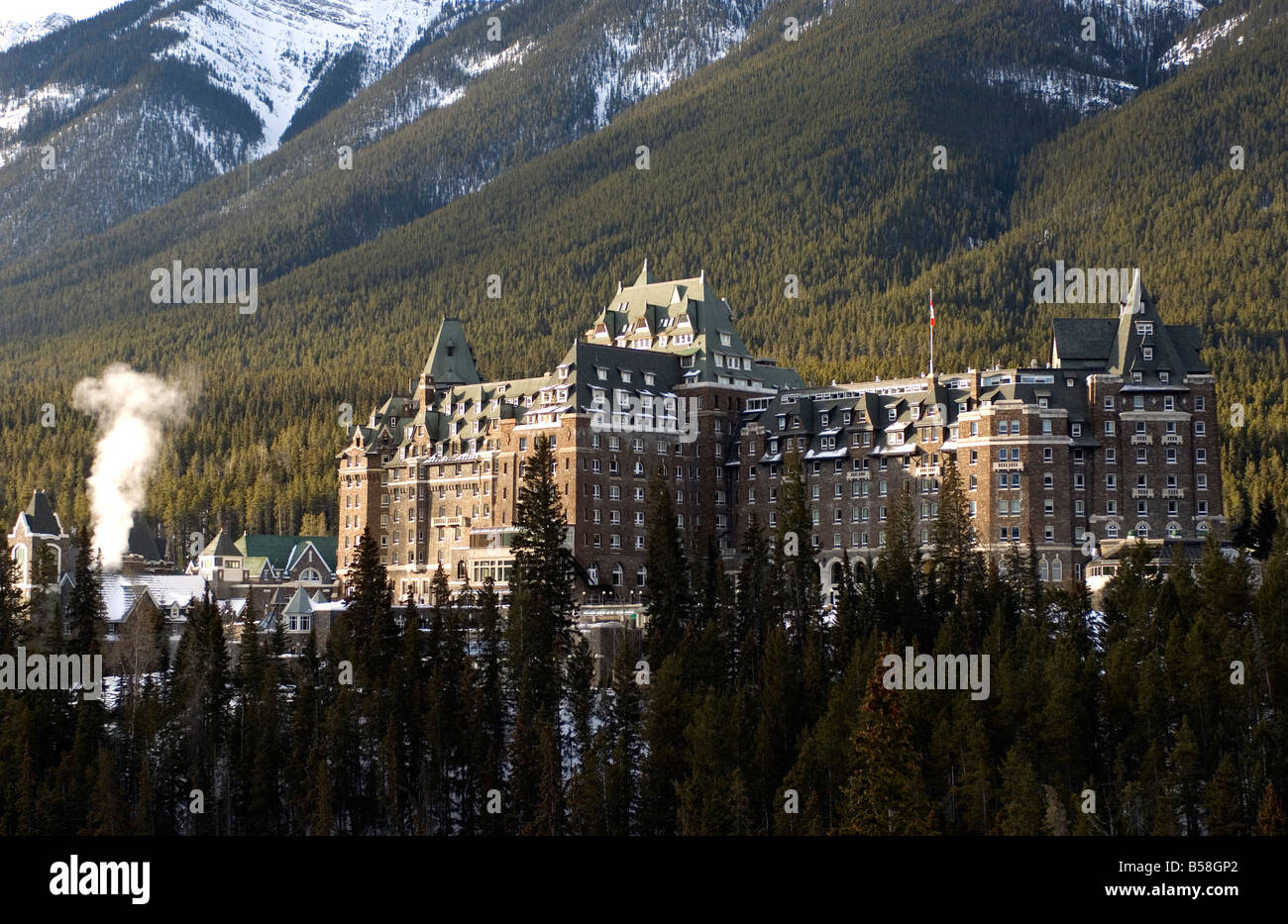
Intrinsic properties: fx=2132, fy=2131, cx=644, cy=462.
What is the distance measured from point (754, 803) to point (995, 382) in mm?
53927

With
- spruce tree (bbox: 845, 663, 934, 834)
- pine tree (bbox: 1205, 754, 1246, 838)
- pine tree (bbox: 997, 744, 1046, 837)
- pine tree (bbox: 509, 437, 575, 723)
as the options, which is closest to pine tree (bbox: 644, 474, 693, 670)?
pine tree (bbox: 509, 437, 575, 723)

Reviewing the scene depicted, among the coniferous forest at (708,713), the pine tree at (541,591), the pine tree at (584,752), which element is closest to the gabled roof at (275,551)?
the pine tree at (541,591)

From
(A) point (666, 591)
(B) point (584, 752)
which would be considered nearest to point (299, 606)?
(A) point (666, 591)

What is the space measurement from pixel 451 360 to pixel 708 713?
85.8m

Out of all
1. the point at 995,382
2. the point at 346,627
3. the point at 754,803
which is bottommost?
the point at 754,803

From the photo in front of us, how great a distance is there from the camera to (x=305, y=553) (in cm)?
19412

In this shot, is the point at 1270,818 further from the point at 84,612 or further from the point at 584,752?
the point at 84,612

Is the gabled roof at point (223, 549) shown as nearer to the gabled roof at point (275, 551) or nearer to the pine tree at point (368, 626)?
the gabled roof at point (275, 551)

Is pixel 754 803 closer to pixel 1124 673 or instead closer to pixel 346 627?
pixel 1124 673

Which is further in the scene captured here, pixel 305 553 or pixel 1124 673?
pixel 305 553

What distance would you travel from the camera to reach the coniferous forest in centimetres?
11306

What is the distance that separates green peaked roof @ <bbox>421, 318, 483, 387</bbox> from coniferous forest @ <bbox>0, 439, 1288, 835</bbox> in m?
46.3
